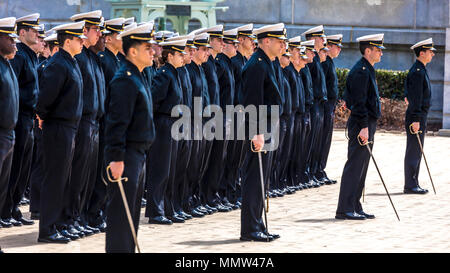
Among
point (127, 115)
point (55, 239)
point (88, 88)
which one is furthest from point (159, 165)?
point (127, 115)

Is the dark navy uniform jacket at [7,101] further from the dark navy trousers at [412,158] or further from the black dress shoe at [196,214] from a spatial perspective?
the dark navy trousers at [412,158]

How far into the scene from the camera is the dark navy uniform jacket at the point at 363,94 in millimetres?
11258

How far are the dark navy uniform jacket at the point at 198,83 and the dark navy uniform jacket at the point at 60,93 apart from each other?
7.22 feet

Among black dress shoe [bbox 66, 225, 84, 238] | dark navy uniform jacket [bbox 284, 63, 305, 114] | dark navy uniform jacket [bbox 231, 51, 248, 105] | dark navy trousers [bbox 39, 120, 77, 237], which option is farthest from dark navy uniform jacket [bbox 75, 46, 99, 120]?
dark navy uniform jacket [bbox 284, 63, 305, 114]

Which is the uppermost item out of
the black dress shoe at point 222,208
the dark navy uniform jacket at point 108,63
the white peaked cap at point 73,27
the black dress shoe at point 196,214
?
the white peaked cap at point 73,27

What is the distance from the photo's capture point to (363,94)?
1127 cm

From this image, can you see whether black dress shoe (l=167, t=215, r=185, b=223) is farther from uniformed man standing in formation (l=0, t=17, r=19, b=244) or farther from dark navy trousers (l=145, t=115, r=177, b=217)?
uniformed man standing in formation (l=0, t=17, r=19, b=244)

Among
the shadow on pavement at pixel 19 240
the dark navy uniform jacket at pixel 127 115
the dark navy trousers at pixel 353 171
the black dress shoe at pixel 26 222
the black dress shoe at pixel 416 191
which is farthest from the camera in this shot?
the black dress shoe at pixel 416 191

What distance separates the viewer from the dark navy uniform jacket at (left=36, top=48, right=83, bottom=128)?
9.36m

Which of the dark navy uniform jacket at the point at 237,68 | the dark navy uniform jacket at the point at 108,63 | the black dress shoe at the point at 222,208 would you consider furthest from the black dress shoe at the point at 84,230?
the dark navy uniform jacket at the point at 237,68

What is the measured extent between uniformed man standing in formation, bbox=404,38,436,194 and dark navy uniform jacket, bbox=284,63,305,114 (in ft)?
5.33
